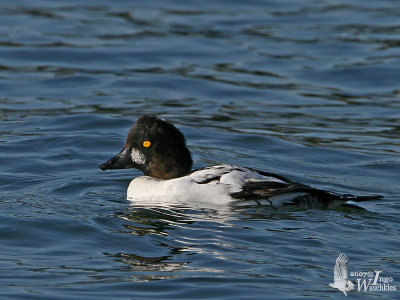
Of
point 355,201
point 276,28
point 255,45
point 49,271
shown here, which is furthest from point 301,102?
point 49,271

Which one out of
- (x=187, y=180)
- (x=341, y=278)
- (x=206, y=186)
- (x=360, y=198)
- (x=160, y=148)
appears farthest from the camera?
(x=160, y=148)

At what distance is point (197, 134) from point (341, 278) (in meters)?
6.93

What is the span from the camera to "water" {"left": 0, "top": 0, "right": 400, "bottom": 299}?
26.7 ft

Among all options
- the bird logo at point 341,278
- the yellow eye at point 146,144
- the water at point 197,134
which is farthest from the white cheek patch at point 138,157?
the bird logo at point 341,278

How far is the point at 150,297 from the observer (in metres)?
7.52

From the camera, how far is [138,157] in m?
11.0

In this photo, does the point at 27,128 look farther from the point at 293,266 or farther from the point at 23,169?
the point at 293,266

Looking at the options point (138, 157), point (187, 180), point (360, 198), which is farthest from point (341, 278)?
point (138, 157)

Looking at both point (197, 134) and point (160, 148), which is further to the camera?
point (197, 134)

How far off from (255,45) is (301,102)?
390 cm

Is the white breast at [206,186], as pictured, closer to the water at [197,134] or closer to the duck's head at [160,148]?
the water at [197,134]

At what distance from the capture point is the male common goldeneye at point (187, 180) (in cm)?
1010

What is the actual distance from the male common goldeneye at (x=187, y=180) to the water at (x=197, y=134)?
17cm

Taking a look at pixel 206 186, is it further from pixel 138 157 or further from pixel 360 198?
pixel 360 198
